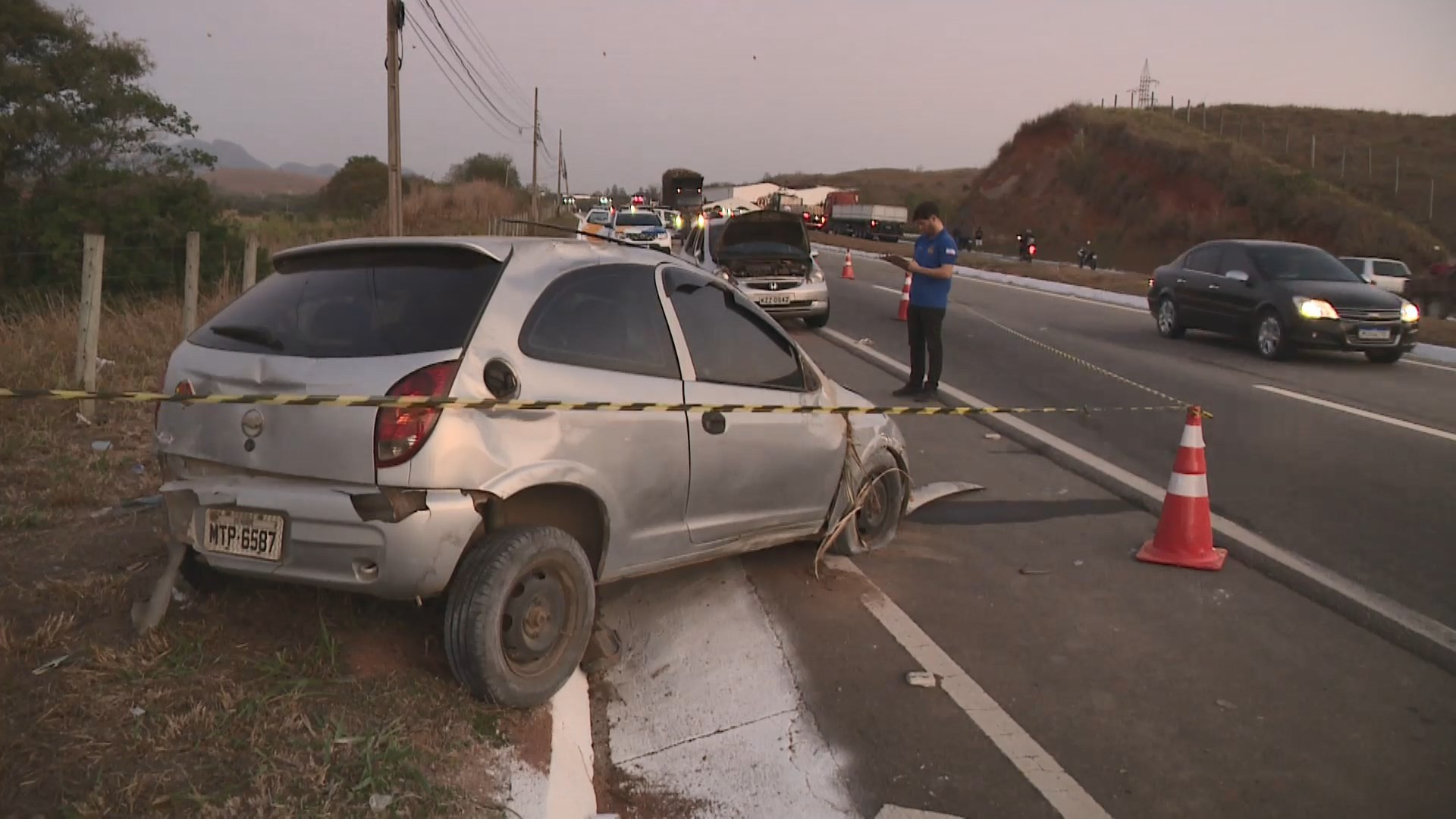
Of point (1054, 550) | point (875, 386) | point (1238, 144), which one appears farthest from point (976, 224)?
point (1054, 550)

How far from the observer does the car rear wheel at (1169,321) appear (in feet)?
54.4

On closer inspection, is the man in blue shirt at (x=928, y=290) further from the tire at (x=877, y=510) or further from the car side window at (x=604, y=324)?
the car side window at (x=604, y=324)

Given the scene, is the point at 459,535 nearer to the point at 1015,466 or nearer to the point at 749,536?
the point at 749,536

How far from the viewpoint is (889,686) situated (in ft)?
15.4

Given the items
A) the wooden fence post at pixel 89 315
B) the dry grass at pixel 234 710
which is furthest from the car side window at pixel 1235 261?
the dry grass at pixel 234 710

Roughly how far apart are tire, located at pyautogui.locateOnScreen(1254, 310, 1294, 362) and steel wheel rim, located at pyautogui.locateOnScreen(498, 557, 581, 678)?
12.5m

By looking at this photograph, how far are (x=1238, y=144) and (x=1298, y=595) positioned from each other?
5893cm

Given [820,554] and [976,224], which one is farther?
[976,224]

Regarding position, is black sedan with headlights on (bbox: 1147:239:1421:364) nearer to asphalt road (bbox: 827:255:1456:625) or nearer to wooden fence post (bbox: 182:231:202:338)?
asphalt road (bbox: 827:255:1456:625)

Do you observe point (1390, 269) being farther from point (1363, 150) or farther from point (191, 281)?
point (1363, 150)

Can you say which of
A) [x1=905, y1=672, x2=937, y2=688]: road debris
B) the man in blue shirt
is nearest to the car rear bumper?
[x1=905, y1=672, x2=937, y2=688]: road debris

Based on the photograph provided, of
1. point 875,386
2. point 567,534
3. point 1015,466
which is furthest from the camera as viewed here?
point 875,386

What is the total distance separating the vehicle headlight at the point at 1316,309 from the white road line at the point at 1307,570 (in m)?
6.24

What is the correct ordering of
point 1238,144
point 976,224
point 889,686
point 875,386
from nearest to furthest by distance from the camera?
point 889,686, point 875,386, point 1238,144, point 976,224
